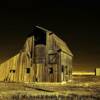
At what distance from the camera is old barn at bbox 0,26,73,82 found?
47312 mm

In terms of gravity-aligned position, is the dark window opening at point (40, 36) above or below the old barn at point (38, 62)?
above

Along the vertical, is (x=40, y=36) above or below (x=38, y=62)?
above

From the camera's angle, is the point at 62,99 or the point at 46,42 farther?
the point at 46,42

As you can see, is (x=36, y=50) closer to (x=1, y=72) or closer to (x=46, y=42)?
(x=46, y=42)

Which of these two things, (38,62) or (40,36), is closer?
(38,62)

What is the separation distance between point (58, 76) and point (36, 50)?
5680 millimetres

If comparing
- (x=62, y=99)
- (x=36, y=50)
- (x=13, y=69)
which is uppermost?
(x=36, y=50)

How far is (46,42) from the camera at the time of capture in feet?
159

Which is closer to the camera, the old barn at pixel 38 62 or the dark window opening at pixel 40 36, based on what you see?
the old barn at pixel 38 62

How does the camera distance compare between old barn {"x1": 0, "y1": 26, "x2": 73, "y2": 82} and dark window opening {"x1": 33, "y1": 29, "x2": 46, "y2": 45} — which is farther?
dark window opening {"x1": 33, "y1": 29, "x2": 46, "y2": 45}

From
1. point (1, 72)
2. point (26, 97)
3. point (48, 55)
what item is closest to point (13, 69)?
point (1, 72)

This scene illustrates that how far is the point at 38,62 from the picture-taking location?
48.2m

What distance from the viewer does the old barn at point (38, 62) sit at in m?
47.3

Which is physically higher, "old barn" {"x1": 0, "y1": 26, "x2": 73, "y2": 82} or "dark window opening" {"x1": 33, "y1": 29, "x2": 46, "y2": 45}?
"dark window opening" {"x1": 33, "y1": 29, "x2": 46, "y2": 45}
